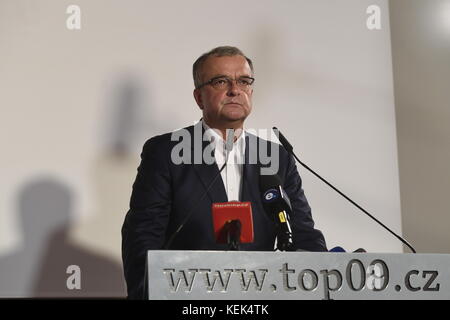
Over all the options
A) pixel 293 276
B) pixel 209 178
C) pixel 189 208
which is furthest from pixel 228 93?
pixel 293 276

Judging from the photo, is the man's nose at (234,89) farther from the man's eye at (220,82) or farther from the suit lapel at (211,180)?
the suit lapel at (211,180)

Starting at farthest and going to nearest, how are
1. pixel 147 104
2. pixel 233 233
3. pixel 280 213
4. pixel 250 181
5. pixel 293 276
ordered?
pixel 147 104
pixel 250 181
pixel 280 213
pixel 233 233
pixel 293 276

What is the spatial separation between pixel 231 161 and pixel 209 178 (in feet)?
0.62

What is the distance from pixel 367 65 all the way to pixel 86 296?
1.73m

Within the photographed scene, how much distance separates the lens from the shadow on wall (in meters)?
3.07

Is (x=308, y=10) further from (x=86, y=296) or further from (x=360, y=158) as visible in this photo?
(x=86, y=296)

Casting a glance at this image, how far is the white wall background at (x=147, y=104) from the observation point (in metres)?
3.13

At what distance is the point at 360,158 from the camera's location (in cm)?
344

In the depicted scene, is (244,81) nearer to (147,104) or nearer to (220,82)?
(220,82)

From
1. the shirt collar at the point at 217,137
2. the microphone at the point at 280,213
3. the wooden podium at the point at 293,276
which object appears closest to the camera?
the wooden podium at the point at 293,276

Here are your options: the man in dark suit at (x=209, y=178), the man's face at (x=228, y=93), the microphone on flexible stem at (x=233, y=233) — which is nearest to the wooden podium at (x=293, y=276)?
the microphone on flexible stem at (x=233, y=233)

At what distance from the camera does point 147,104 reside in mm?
3277
